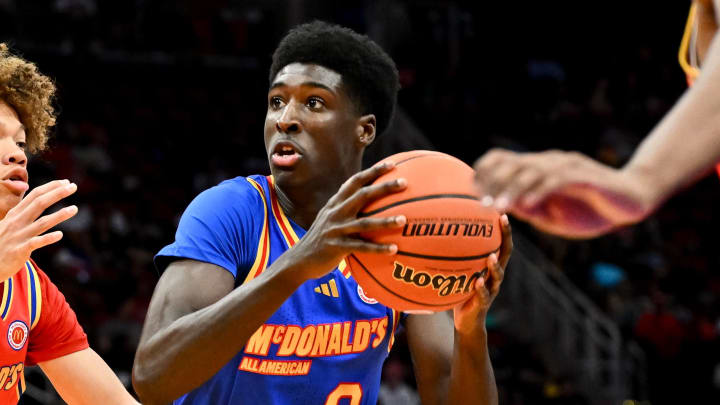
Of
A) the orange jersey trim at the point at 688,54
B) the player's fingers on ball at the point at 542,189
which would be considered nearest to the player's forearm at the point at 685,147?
the player's fingers on ball at the point at 542,189

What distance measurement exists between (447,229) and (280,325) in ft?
2.76

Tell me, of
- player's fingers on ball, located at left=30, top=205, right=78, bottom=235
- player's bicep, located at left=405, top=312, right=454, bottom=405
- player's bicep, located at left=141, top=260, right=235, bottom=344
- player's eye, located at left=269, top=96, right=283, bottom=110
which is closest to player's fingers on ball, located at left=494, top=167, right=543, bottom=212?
player's bicep, located at left=141, top=260, right=235, bottom=344

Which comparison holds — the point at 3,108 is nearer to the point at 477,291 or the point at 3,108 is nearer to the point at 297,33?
the point at 297,33

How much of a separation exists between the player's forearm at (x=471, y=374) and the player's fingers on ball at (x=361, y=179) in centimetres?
92

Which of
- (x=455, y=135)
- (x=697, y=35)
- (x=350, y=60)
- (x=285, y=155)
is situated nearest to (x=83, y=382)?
(x=285, y=155)

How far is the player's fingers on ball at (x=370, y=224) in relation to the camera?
2.33m

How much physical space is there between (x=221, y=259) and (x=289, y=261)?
1.50ft

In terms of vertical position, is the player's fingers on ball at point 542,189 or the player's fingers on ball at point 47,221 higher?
the player's fingers on ball at point 542,189

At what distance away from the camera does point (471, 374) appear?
3.24m

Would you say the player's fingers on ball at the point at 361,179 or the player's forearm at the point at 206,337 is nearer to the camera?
the player's fingers on ball at the point at 361,179

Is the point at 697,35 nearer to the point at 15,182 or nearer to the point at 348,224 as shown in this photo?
the point at 348,224

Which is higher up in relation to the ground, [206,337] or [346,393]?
[206,337]

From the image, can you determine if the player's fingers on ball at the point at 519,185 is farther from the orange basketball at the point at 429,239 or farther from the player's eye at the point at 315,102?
the player's eye at the point at 315,102

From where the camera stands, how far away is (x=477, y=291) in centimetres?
285
